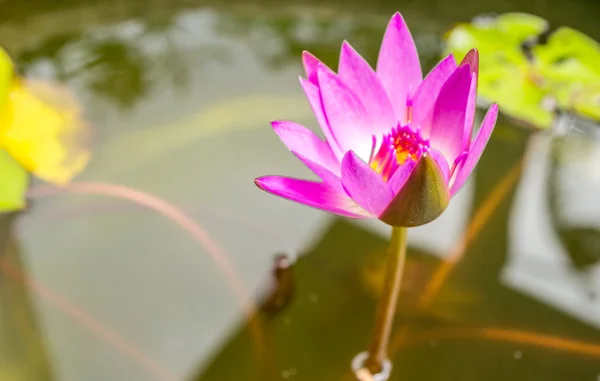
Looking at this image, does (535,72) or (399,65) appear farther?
(535,72)

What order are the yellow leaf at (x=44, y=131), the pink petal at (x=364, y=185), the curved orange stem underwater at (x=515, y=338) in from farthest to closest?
the yellow leaf at (x=44, y=131) → the curved orange stem underwater at (x=515, y=338) → the pink petal at (x=364, y=185)

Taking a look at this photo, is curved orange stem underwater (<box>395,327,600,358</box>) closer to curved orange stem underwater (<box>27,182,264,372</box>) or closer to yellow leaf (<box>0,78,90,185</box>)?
curved orange stem underwater (<box>27,182,264,372</box>)

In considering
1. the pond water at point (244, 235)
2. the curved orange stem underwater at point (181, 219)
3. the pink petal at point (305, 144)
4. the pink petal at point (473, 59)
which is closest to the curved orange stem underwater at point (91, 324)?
the pond water at point (244, 235)

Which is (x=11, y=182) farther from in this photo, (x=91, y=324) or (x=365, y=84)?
(x=365, y=84)

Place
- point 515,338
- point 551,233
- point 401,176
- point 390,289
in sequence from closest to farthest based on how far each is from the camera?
point 401,176, point 390,289, point 515,338, point 551,233

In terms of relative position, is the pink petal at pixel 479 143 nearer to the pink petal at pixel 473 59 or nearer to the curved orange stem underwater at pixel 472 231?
the pink petal at pixel 473 59

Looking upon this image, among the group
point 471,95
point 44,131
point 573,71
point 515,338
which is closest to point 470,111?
point 471,95

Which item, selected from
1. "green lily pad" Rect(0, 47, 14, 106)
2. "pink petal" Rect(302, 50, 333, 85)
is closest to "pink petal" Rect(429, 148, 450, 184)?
"pink petal" Rect(302, 50, 333, 85)
